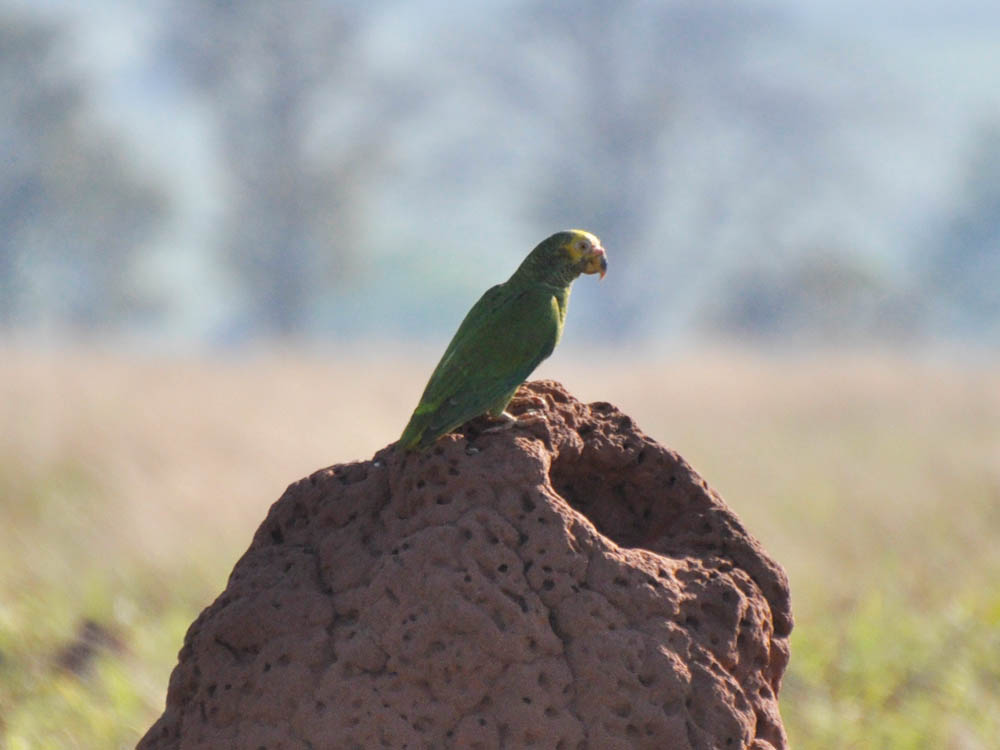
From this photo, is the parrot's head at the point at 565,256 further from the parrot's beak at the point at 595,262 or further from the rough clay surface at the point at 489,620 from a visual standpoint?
the rough clay surface at the point at 489,620

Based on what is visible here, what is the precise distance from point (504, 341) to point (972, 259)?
46226 mm

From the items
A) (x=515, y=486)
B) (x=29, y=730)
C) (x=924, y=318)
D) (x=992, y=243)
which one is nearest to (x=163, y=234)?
(x=924, y=318)

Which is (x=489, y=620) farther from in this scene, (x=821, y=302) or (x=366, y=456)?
(x=821, y=302)

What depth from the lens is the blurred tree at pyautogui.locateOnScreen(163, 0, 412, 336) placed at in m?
36.8

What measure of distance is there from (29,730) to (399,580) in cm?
308

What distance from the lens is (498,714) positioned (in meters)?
3.08

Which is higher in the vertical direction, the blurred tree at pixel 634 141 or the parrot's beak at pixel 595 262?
the blurred tree at pixel 634 141

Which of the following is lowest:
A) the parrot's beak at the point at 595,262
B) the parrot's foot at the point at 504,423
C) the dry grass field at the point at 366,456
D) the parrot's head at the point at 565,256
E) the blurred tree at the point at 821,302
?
the parrot's foot at the point at 504,423

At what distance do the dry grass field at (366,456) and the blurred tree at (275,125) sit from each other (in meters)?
22.0

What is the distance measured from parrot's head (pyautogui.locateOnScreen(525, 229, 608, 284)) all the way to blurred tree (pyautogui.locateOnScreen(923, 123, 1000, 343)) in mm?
43446

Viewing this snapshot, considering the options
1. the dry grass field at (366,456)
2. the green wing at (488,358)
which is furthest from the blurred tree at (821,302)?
the green wing at (488,358)

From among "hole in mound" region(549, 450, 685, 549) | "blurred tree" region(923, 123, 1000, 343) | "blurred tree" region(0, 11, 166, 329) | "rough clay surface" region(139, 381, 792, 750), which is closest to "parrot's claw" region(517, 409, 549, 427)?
"rough clay surface" region(139, 381, 792, 750)

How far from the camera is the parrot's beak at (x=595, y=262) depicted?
3.69 metres

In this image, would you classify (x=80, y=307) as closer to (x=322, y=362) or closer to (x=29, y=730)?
(x=322, y=362)
